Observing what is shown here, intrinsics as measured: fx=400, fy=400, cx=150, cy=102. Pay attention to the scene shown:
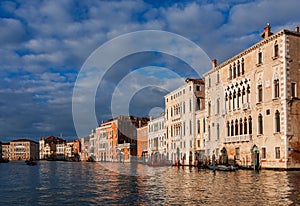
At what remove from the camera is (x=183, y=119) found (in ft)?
184

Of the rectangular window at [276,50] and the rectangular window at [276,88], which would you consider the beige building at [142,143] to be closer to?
the rectangular window at [276,88]

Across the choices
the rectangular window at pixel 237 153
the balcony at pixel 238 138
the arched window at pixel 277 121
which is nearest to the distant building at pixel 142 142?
the balcony at pixel 238 138

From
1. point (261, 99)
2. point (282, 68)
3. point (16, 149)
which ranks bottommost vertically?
point (16, 149)

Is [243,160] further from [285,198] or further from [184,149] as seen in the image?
[285,198]

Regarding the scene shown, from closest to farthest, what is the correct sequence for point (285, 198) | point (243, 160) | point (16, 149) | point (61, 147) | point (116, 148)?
point (285, 198) < point (243, 160) < point (116, 148) < point (61, 147) < point (16, 149)

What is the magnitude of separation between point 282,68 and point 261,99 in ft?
14.6

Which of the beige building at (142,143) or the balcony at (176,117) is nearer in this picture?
the balcony at (176,117)

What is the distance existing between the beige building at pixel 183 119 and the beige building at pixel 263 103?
23.5 feet

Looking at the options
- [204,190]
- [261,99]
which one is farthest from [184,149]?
[204,190]

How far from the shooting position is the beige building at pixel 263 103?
3381 cm

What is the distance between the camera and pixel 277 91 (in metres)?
35.0

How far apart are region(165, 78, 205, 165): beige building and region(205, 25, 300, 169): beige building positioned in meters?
7.15

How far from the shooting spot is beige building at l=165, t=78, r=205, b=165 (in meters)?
53.4

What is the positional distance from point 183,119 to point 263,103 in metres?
20.3
